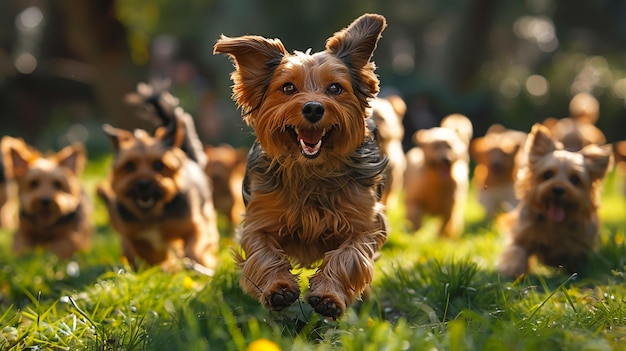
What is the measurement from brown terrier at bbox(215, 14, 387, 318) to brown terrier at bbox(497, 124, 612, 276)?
5.67 ft

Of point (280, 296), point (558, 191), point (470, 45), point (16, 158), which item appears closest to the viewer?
point (280, 296)

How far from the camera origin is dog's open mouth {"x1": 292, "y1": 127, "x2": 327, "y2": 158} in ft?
13.9

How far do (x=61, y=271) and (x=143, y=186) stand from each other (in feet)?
2.99

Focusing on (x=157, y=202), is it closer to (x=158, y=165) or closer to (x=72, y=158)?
(x=158, y=165)

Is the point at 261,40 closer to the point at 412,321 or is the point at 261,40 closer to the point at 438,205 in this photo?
the point at 412,321

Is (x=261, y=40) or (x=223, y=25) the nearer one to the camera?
(x=261, y=40)

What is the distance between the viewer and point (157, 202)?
6680 mm

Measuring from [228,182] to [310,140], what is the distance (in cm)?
607

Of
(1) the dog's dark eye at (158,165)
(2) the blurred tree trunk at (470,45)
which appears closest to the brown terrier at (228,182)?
(1) the dog's dark eye at (158,165)

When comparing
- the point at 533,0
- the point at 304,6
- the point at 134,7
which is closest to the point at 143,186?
the point at 134,7

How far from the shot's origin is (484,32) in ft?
64.2

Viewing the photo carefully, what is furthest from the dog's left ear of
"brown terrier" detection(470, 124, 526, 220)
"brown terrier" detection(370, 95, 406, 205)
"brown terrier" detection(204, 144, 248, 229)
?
"brown terrier" detection(204, 144, 248, 229)

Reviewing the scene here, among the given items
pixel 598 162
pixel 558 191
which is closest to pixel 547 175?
pixel 558 191

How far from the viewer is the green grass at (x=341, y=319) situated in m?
3.38
